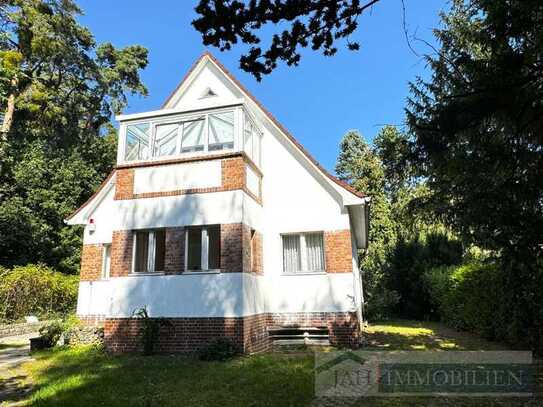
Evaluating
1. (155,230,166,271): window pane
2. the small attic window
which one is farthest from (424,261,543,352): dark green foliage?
the small attic window

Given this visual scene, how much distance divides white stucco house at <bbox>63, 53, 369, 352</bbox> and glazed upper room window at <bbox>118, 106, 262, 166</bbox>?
3cm

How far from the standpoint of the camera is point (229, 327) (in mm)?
10820

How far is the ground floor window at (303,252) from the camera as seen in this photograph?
1333cm

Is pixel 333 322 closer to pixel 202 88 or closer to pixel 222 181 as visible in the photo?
pixel 222 181

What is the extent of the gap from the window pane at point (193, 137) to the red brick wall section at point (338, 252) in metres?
5.29

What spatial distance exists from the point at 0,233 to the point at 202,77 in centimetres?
1932

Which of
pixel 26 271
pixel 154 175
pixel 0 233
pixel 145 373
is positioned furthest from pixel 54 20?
pixel 145 373

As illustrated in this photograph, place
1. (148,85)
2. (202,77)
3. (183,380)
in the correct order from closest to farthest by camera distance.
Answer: (183,380) < (202,77) < (148,85)

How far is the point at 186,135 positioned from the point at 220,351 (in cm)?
686

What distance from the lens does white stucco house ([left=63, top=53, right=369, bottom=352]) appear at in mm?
11289

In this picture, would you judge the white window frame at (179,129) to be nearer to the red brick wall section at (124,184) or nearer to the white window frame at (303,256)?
the red brick wall section at (124,184)

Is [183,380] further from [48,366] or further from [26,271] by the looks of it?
[26,271]

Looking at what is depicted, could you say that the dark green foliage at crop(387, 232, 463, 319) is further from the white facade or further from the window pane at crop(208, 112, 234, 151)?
the window pane at crop(208, 112, 234, 151)

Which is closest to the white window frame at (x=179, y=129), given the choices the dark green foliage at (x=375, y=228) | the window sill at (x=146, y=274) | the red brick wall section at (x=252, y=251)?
the red brick wall section at (x=252, y=251)
